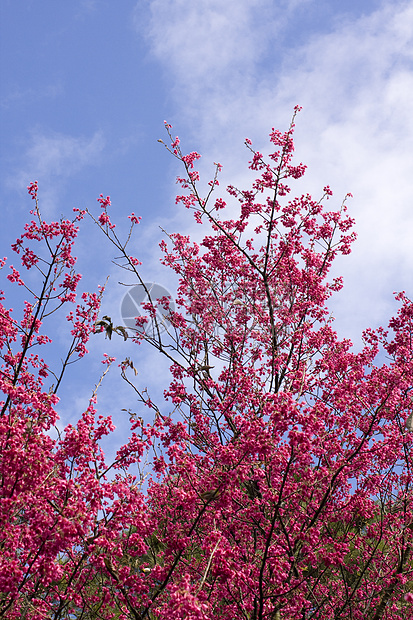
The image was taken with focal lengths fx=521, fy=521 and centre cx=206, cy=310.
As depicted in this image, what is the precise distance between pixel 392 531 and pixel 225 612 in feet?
13.5

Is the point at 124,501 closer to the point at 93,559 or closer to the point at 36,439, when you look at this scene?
the point at 93,559

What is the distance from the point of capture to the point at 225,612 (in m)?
6.57

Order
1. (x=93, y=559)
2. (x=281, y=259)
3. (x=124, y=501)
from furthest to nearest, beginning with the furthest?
(x=281, y=259) < (x=124, y=501) < (x=93, y=559)

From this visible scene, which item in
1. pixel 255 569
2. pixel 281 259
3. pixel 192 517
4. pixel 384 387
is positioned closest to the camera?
pixel 255 569

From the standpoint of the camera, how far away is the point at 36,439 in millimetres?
5219

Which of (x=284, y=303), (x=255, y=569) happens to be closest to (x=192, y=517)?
(x=255, y=569)

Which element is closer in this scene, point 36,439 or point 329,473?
point 36,439

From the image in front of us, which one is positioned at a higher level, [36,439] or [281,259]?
[281,259]

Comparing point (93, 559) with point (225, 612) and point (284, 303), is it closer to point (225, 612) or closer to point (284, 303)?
point (225, 612)

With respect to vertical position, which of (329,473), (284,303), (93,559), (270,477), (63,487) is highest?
(284,303)

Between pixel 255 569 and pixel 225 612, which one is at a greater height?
pixel 255 569

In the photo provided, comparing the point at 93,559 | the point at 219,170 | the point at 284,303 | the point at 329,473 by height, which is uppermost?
the point at 219,170

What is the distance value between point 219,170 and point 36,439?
7455 millimetres

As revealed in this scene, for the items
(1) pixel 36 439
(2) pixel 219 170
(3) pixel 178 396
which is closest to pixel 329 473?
(3) pixel 178 396
